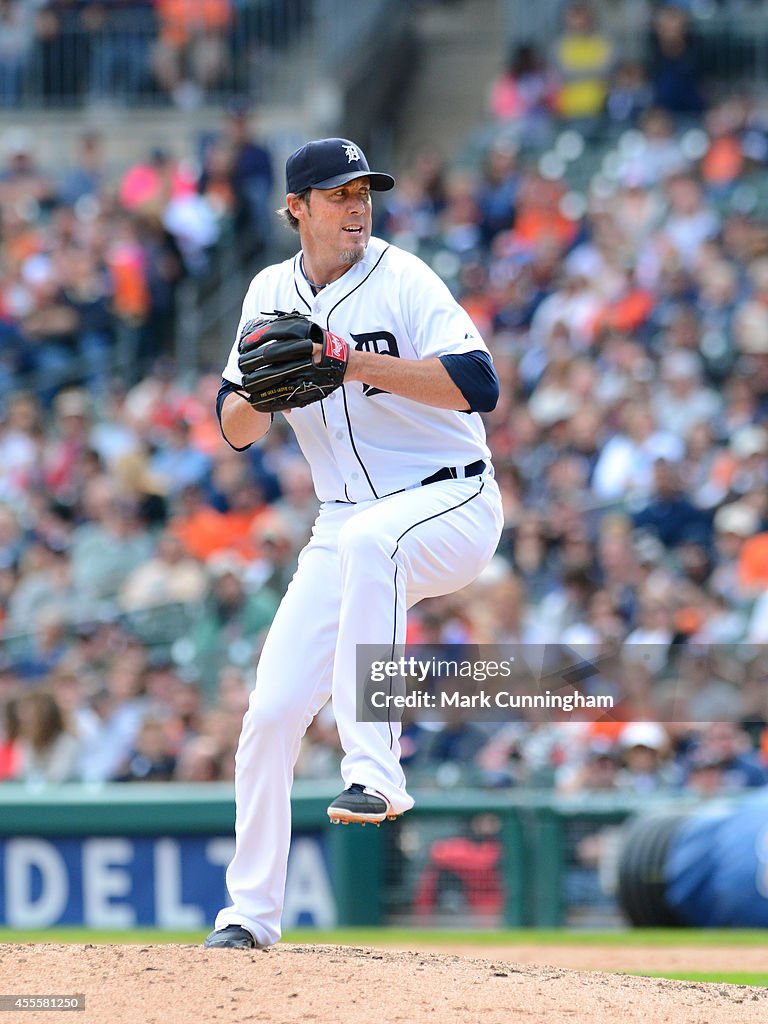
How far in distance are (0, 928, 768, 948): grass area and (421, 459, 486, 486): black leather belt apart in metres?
3.15

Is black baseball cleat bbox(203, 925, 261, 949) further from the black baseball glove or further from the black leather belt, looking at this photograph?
the black baseball glove

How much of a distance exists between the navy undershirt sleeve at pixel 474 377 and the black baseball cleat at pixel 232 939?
5.03 feet

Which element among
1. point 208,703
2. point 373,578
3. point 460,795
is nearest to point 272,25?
point 208,703

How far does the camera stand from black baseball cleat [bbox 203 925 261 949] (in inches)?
190

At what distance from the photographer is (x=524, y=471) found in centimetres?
1076

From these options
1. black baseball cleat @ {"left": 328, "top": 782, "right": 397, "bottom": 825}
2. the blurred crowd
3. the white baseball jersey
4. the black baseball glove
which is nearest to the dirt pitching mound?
black baseball cleat @ {"left": 328, "top": 782, "right": 397, "bottom": 825}

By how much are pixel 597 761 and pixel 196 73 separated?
402 inches

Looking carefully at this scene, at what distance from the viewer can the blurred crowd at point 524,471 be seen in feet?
28.9

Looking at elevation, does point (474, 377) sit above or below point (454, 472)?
above

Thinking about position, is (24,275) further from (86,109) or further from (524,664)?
(524,664)

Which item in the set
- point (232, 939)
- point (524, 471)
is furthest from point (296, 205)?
point (524, 471)

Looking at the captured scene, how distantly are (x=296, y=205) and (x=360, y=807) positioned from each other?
5.40 ft

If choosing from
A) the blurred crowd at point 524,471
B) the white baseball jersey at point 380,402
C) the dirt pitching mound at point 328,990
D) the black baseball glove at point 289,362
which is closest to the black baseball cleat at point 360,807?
the dirt pitching mound at point 328,990

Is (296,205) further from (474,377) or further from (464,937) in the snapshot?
(464,937)
